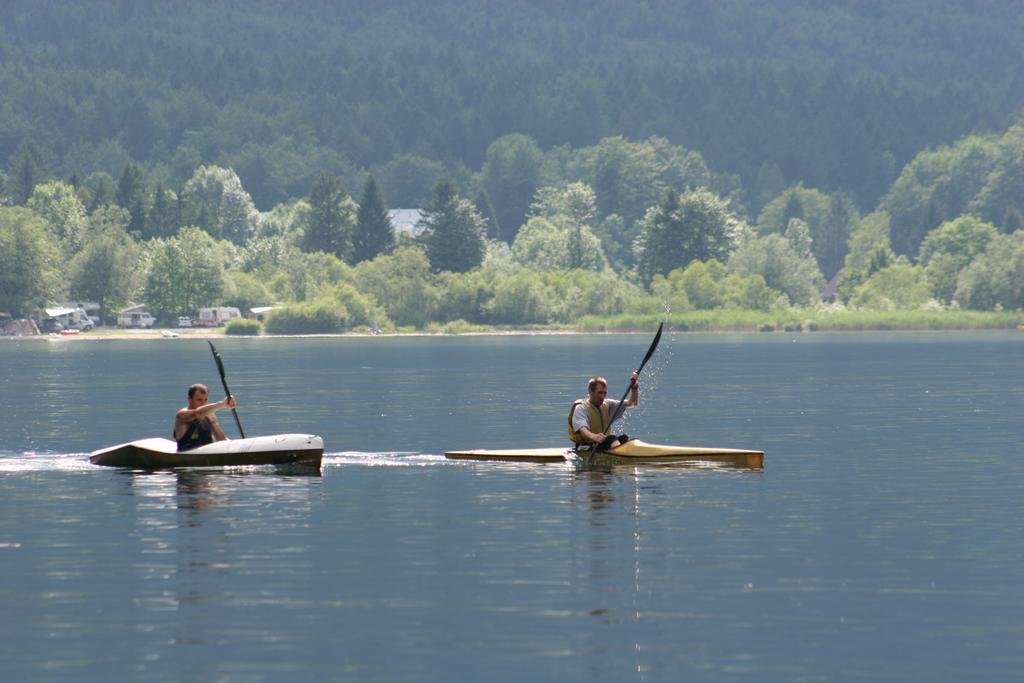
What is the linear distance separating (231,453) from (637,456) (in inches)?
368

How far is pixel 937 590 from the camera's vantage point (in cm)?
3028

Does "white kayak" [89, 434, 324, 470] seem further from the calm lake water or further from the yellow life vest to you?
the yellow life vest

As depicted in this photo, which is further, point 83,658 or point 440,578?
point 440,578

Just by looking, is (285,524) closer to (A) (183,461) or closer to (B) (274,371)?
(A) (183,461)

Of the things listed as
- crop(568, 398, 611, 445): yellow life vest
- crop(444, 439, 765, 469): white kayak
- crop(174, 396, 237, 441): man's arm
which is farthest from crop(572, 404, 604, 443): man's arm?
crop(174, 396, 237, 441): man's arm

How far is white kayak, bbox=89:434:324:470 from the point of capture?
152 feet

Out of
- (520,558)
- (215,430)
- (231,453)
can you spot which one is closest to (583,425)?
(231,453)

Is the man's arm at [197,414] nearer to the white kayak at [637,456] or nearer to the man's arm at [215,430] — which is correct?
the man's arm at [215,430]

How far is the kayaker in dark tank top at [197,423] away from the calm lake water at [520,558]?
867 mm

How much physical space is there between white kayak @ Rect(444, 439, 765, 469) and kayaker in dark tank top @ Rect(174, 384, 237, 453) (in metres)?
7.06

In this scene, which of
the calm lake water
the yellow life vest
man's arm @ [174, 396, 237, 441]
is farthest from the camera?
the yellow life vest

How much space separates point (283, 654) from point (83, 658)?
2566 millimetres

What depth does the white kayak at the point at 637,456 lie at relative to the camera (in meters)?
46.6

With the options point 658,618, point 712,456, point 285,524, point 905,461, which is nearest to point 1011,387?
point 905,461
